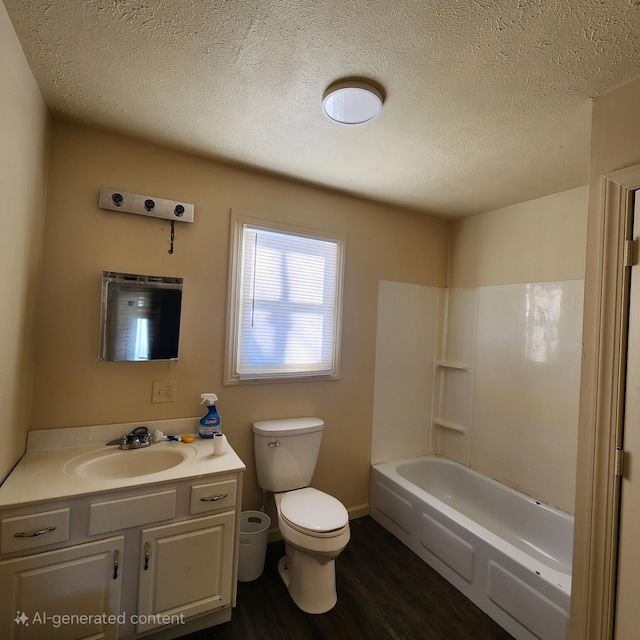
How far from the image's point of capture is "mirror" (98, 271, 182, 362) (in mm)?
1752

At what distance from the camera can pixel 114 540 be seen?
138 cm

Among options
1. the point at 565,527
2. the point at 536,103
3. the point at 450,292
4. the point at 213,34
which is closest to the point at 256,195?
the point at 213,34

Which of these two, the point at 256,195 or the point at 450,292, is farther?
the point at 450,292

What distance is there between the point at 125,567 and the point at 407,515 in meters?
1.70

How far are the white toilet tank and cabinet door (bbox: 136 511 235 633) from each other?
0.53 m

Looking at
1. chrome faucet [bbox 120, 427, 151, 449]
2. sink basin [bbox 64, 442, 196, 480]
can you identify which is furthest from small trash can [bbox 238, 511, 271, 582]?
chrome faucet [bbox 120, 427, 151, 449]

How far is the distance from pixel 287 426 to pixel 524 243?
2.08 metres

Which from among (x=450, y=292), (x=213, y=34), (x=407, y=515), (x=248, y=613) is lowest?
(x=248, y=613)

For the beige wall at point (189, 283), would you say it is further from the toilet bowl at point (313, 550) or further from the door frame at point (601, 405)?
the door frame at point (601, 405)

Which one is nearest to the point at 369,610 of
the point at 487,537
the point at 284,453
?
the point at 487,537

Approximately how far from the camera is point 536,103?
Answer: 4.64ft

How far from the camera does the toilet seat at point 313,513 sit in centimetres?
175

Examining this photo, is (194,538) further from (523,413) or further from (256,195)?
(523,413)

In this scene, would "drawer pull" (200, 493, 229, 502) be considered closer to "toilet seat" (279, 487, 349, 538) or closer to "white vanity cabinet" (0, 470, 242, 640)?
"white vanity cabinet" (0, 470, 242, 640)
